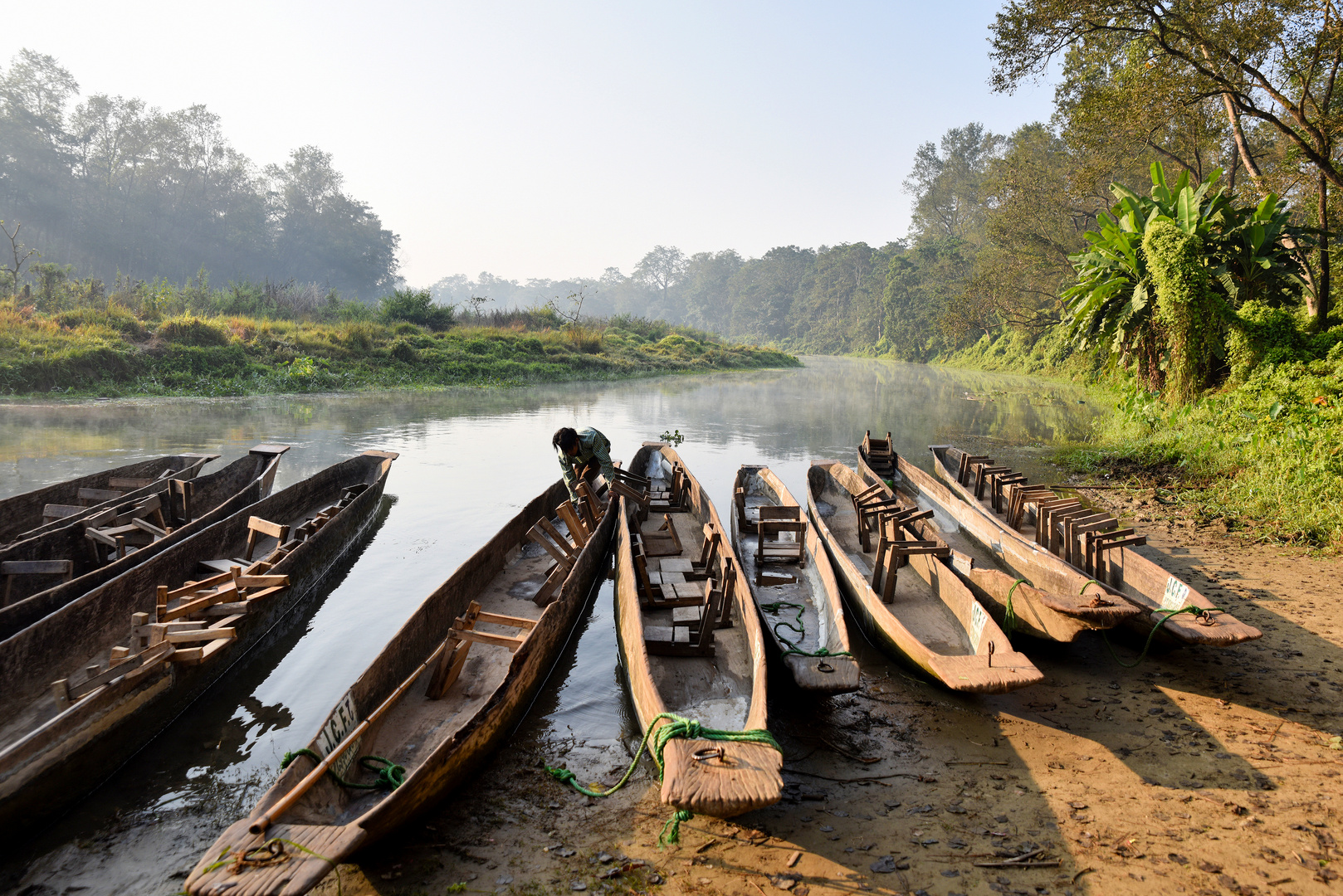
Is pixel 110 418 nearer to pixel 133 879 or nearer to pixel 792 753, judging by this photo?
pixel 133 879

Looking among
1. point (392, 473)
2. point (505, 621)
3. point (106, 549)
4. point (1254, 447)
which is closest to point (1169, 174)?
point (1254, 447)

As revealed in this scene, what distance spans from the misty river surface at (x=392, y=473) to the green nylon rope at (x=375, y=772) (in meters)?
0.73

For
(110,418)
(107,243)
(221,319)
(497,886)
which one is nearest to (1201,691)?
(497,886)

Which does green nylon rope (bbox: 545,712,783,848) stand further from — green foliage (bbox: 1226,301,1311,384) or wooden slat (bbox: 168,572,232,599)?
green foliage (bbox: 1226,301,1311,384)

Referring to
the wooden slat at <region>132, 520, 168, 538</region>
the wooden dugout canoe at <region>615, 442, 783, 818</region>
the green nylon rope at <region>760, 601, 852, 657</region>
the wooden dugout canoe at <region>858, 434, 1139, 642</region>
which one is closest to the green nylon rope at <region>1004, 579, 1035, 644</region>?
the wooden dugout canoe at <region>858, 434, 1139, 642</region>

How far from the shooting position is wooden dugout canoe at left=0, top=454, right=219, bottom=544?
630 centimetres

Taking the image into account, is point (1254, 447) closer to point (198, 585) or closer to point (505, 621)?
point (505, 621)

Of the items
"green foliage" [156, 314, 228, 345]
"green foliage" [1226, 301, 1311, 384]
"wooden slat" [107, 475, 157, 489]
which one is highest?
"green foliage" [156, 314, 228, 345]

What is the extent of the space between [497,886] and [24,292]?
27126mm

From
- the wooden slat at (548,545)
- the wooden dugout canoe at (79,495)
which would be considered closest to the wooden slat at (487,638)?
the wooden slat at (548,545)

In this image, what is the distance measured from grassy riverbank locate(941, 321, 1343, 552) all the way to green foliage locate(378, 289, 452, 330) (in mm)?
26432

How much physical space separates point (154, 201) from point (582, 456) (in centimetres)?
5440

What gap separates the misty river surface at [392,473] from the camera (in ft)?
11.2

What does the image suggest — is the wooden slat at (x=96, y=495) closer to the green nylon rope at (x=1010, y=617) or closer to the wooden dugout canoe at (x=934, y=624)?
the wooden dugout canoe at (x=934, y=624)
